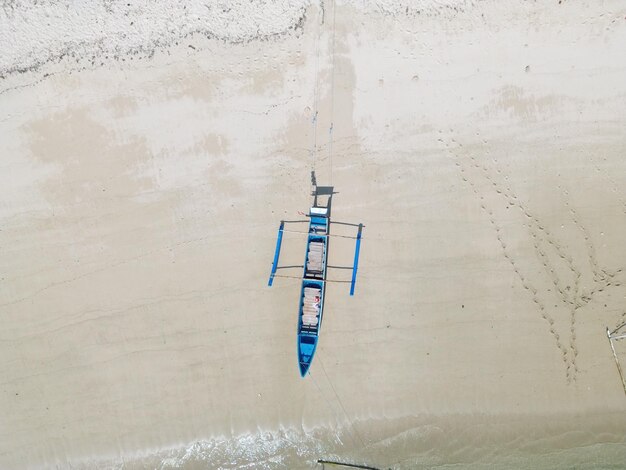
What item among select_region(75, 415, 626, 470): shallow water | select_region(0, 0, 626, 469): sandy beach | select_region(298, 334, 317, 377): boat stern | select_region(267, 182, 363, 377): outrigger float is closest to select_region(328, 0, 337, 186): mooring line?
select_region(0, 0, 626, 469): sandy beach

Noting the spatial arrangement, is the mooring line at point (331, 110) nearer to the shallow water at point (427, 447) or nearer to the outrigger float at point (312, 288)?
the outrigger float at point (312, 288)

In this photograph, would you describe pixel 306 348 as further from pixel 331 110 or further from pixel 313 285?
pixel 331 110

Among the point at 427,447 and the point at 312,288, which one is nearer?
the point at 312,288

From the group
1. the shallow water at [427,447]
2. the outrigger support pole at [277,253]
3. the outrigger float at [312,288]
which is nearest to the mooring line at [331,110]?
the outrigger float at [312,288]

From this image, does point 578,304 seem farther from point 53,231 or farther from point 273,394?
point 53,231

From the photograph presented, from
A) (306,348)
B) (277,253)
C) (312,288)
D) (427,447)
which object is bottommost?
(427,447)

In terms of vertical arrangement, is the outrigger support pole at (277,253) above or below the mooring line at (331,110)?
below

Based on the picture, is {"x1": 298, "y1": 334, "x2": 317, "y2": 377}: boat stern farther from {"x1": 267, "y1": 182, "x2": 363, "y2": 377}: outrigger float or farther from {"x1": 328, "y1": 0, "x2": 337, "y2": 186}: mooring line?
{"x1": 328, "y1": 0, "x2": 337, "y2": 186}: mooring line

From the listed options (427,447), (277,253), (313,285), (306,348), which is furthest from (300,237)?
(427,447)
